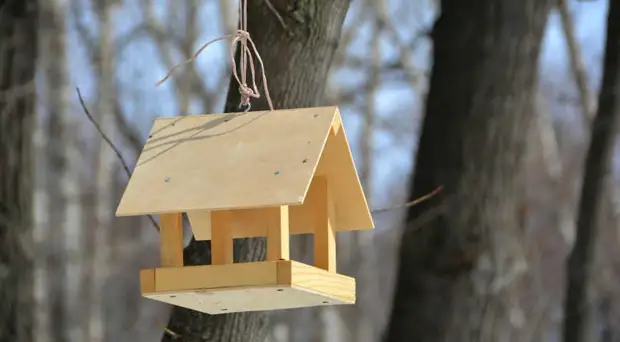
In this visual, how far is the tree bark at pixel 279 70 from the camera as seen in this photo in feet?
6.41

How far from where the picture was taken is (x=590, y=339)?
3750 millimetres

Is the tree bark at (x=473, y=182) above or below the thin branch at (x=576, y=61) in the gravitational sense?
below

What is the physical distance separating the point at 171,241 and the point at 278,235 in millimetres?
201

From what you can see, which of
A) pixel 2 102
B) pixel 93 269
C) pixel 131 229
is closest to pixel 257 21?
pixel 2 102

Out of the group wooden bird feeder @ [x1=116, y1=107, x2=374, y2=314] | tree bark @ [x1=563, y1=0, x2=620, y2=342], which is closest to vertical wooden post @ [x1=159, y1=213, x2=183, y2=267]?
wooden bird feeder @ [x1=116, y1=107, x2=374, y2=314]

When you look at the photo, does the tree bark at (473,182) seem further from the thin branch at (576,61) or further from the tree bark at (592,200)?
the thin branch at (576,61)

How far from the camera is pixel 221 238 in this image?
4.98 ft

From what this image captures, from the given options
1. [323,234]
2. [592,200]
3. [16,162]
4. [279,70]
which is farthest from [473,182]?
[16,162]

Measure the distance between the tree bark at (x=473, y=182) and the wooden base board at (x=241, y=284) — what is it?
1.54 meters

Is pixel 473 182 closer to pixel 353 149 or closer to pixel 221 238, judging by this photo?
pixel 221 238

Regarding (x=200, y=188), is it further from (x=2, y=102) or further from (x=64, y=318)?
(x=64, y=318)

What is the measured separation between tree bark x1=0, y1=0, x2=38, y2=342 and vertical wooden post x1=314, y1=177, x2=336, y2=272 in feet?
5.86

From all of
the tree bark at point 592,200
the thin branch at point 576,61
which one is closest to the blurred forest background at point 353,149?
the thin branch at point 576,61

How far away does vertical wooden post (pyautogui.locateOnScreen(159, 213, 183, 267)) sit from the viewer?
1506 mm
